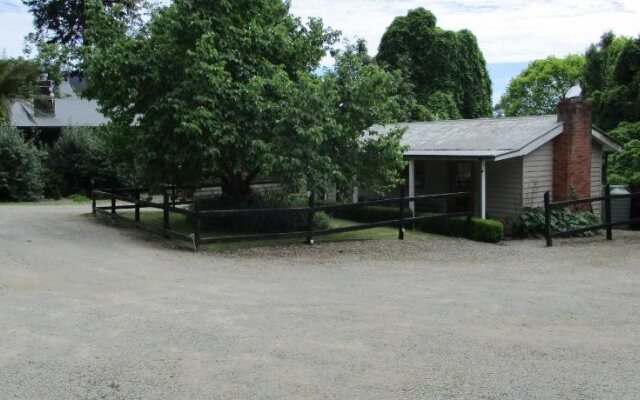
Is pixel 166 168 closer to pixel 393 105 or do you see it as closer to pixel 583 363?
pixel 393 105

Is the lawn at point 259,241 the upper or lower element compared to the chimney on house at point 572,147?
lower

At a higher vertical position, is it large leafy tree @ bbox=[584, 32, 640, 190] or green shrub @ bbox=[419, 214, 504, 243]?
large leafy tree @ bbox=[584, 32, 640, 190]

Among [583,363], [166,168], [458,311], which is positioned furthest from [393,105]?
[583,363]

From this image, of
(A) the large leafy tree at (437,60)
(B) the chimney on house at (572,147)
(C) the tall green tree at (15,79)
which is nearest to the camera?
(B) the chimney on house at (572,147)

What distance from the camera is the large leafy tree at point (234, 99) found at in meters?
14.3

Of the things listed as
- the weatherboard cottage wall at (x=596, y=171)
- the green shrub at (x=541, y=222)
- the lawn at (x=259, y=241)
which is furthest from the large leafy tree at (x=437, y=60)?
the lawn at (x=259, y=241)

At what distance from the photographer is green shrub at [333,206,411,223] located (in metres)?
19.4

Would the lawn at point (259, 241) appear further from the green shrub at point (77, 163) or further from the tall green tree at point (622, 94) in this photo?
the tall green tree at point (622, 94)

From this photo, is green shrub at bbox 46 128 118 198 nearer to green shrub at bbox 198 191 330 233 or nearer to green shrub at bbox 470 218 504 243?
green shrub at bbox 198 191 330 233

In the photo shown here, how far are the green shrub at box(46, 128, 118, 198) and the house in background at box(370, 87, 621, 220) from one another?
15.6 m

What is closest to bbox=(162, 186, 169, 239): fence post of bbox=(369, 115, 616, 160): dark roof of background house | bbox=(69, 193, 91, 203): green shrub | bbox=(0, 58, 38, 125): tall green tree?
bbox=(369, 115, 616, 160): dark roof of background house

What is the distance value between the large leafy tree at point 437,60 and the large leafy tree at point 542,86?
18419mm

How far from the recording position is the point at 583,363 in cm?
615

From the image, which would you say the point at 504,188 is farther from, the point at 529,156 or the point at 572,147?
the point at 572,147
